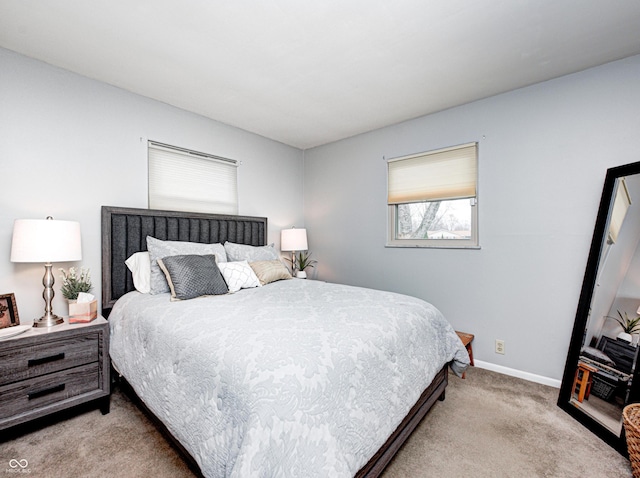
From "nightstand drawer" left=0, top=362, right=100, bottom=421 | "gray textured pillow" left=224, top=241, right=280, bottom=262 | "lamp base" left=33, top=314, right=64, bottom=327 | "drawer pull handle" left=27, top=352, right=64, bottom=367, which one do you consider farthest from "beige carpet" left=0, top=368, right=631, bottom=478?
"gray textured pillow" left=224, top=241, right=280, bottom=262

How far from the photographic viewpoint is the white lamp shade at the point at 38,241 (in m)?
1.85

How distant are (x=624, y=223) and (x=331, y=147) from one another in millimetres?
2997

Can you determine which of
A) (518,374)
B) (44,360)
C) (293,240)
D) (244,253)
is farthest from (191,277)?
(518,374)

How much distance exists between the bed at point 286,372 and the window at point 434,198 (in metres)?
1.25

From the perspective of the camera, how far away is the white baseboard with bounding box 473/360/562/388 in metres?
2.43

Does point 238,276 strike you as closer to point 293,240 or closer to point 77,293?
point 77,293

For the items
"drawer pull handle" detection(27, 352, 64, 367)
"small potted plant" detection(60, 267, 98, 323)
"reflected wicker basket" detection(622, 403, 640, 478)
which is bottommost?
"reflected wicker basket" detection(622, 403, 640, 478)

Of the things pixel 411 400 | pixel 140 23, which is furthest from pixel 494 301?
pixel 140 23

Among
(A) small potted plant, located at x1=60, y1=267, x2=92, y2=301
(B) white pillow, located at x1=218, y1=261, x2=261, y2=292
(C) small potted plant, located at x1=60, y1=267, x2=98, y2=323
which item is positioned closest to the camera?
(C) small potted plant, located at x1=60, y1=267, x2=98, y2=323

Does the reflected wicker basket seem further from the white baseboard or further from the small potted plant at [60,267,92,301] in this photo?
the small potted plant at [60,267,92,301]

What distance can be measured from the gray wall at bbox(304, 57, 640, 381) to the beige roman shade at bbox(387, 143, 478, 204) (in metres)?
0.09

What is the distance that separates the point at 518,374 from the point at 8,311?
155 inches

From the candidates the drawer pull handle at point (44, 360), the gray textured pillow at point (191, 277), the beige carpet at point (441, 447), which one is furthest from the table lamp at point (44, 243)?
the beige carpet at point (441, 447)

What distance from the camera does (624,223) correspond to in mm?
2014
